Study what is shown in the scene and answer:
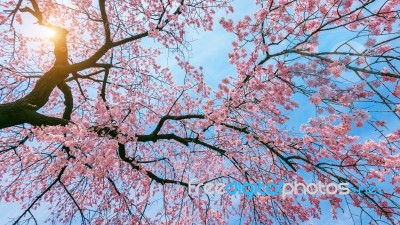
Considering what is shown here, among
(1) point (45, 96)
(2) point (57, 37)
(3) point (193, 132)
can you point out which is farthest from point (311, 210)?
(2) point (57, 37)

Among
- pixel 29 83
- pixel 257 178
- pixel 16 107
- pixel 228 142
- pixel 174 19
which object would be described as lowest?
pixel 16 107

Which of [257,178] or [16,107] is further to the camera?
[257,178]

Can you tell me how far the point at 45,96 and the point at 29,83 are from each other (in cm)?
313

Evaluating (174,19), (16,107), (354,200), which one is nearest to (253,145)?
(354,200)

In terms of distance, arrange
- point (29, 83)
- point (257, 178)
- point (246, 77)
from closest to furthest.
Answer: point (246, 77) → point (257, 178) → point (29, 83)

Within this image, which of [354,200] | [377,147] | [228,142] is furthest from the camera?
[228,142]

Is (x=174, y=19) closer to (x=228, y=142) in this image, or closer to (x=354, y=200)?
(x=228, y=142)

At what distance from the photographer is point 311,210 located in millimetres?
7707

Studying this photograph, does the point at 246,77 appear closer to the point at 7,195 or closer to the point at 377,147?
the point at 377,147

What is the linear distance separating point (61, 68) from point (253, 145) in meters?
5.38

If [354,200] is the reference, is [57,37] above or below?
above

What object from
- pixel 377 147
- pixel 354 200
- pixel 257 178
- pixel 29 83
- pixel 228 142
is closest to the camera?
pixel 354 200

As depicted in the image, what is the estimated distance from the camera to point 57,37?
27.4 ft

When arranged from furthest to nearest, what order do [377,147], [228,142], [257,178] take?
[228,142] < [257,178] < [377,147]
